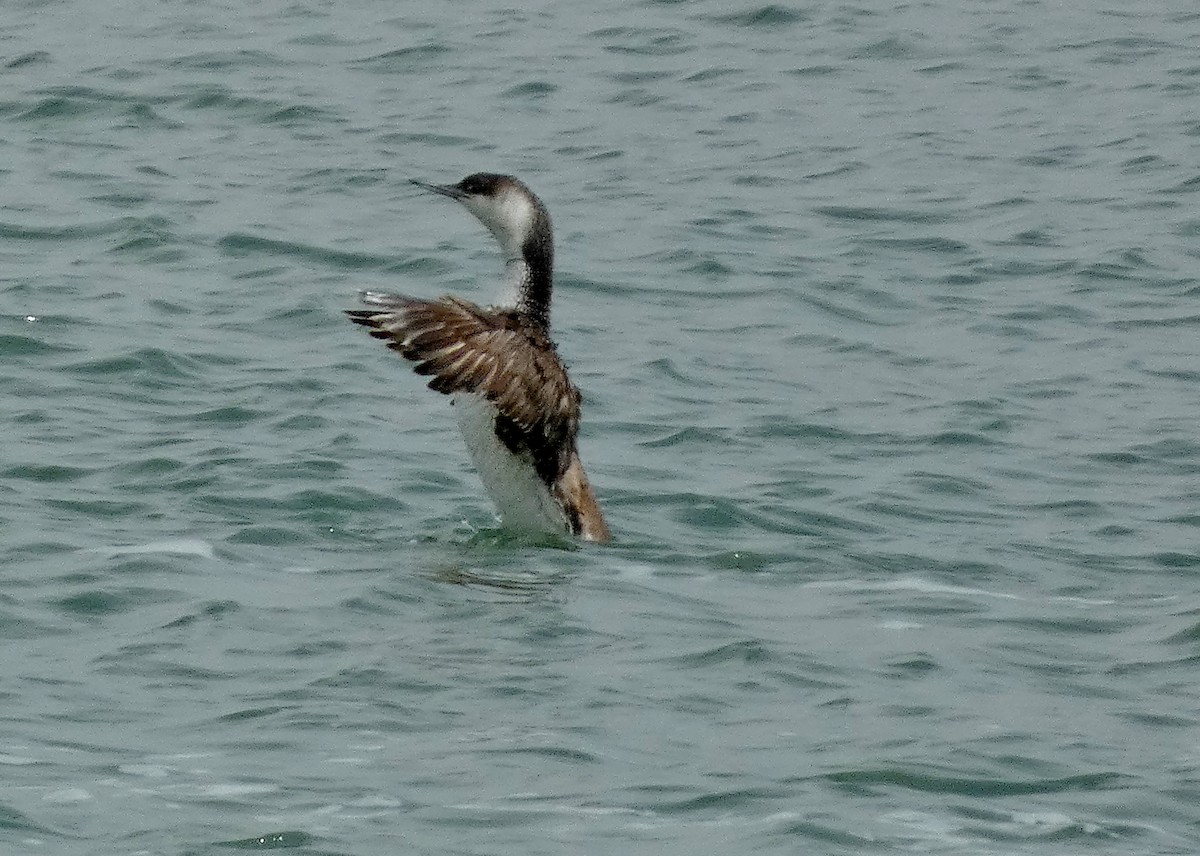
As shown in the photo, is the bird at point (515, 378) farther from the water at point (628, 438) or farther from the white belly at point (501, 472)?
the water at point (628, 438)

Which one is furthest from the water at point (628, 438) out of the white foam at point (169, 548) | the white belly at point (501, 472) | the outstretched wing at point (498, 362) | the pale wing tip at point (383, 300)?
the pale wing tip at point (383, 300)

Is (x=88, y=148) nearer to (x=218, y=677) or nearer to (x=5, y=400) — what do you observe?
(x=5, y=400)

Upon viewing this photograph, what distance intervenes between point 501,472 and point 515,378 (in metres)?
0.59

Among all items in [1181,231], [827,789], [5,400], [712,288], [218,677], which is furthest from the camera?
[1181,231]

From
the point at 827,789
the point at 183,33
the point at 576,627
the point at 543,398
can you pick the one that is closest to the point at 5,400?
the point at 543,398

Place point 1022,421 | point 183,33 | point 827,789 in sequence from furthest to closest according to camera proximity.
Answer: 1. point 183,33
2. point 1022,421
3. point 827,789

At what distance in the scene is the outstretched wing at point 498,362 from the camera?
966cm

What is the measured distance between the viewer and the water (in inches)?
288

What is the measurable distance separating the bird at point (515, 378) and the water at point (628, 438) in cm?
25

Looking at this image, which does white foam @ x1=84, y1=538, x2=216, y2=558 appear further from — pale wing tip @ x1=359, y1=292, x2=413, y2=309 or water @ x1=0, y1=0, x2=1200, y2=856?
pale wing tip @ x1=359, y1=292, x2=413, y2=309

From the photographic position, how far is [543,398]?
10.4 m

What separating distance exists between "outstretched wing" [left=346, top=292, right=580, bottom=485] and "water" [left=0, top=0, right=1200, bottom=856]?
0.47 meters

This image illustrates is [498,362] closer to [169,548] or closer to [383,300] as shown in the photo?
[383,300]

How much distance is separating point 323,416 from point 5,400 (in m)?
1.55
